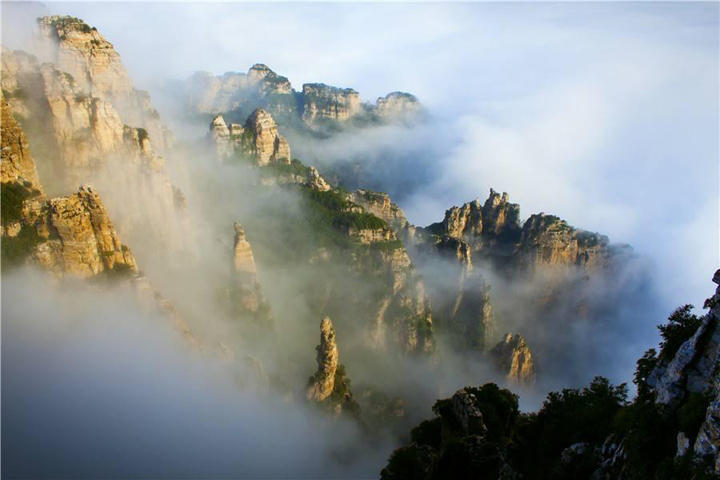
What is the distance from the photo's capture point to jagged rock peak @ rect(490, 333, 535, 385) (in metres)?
97.6

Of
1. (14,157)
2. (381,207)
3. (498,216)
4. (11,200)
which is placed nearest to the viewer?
(11,200)

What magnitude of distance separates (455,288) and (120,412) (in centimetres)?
8145

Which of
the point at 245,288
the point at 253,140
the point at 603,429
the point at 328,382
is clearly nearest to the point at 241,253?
the point at 245,288

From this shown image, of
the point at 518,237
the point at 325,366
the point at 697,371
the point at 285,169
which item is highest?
the point at 285,169

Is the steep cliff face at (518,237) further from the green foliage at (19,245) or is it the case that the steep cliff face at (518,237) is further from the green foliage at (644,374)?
the green foliage at (644,374)

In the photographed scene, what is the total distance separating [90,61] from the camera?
268ft

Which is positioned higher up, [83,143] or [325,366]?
[83,143]

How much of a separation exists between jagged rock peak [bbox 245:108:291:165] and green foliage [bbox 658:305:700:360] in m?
111

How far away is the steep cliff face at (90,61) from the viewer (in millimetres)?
79188

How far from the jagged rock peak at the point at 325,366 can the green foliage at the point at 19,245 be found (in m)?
36.1

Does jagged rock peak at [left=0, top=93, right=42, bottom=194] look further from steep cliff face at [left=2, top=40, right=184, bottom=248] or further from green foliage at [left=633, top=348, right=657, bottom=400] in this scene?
green foliage at [left=633, top=348, right=657, bottom=400]

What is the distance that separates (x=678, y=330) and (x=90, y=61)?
90040mm

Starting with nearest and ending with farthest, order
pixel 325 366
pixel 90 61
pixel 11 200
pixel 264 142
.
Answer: pixel 11 200 → pixel 325 366 → pixel 90 61 → pixel 264 142

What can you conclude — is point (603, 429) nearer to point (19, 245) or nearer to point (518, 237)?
point (19, 245)
